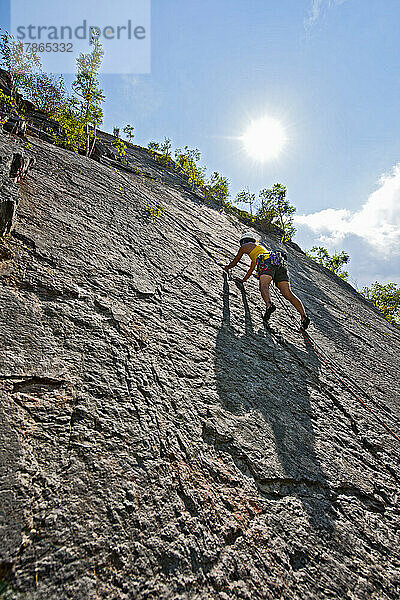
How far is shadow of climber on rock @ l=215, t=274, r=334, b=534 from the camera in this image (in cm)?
227

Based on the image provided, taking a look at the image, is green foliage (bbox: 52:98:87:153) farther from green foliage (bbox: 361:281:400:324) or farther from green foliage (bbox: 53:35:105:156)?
green foliage (bbox: 361:281:400:324)

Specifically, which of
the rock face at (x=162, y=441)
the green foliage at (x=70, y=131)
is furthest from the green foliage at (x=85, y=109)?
the rock face at (x=162, y=441)

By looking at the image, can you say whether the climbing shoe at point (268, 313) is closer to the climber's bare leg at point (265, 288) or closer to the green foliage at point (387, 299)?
the climber's bare leg at point (265, 288)

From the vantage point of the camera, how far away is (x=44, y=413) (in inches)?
75.2

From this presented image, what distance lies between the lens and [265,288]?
5.12m

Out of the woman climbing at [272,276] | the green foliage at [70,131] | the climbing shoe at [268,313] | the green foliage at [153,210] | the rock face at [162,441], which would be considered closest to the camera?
the rock face at [162,441]

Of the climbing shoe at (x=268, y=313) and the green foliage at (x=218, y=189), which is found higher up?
the green foliage at (x=218, y=189)

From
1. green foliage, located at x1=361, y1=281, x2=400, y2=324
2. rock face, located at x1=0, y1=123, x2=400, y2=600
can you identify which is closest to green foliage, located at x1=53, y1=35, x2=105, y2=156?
rock face, located at x1=0, y1=123, x2=400, y2=600

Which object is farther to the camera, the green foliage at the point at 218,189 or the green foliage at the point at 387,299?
the green foliage at the point at 387,299

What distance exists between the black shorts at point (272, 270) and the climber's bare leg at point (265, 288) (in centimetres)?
A: 12

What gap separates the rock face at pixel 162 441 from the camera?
5.00ft

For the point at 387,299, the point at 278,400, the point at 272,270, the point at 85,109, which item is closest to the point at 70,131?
the point at 85,109

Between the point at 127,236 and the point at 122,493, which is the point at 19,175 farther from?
the point at 122,493

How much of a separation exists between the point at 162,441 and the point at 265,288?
3.57 metres
